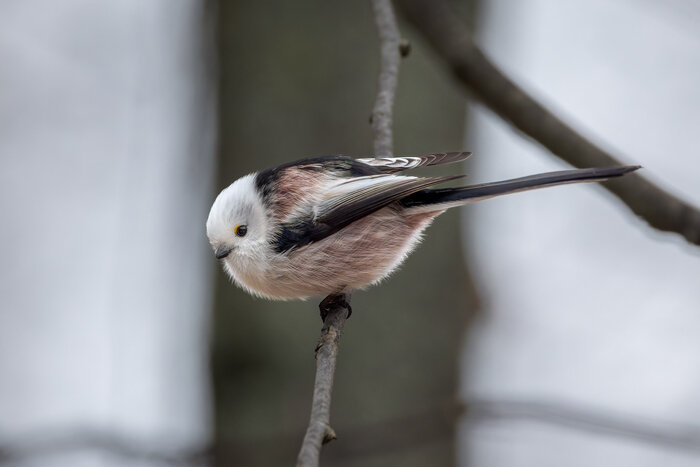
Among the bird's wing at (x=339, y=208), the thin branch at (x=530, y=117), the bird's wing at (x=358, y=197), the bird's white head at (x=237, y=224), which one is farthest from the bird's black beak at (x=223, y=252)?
the thin branch at (x=530, y=117)

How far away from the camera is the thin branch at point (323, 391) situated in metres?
1.34

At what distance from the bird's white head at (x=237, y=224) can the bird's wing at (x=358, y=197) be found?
220mm

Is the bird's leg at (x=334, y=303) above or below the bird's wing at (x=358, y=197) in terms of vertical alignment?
below

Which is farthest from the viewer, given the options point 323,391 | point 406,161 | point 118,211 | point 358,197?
point 118,211

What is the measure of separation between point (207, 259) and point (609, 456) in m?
3.62

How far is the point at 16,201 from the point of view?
261 inches

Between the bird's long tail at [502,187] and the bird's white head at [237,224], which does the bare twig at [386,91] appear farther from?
the bird's white head at [237,224]

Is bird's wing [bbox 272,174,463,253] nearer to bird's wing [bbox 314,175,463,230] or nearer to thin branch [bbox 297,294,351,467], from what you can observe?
bird's wing [bbox 314,175,463,230]

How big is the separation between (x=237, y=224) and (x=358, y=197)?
0.46m

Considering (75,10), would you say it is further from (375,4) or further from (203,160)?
(375,4)

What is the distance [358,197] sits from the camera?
2.59 m

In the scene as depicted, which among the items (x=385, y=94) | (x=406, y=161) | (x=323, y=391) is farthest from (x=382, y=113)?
(x=323, y=391)

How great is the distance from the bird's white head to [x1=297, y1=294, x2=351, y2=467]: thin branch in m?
0.39

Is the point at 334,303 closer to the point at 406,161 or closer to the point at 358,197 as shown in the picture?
the point at 358,197
